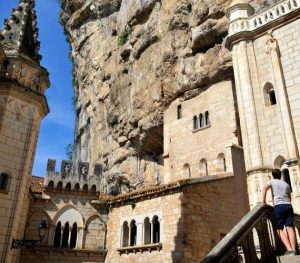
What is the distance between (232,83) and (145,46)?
343 inches

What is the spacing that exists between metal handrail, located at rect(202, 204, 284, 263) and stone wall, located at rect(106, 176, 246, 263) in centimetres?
814

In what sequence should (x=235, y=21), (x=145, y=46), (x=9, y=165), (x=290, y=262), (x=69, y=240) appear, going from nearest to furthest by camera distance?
(x=290, y=262) < (x=9, y=165) < (x=235, y=21) < (x=69, y=240) < (x=145, y=46)

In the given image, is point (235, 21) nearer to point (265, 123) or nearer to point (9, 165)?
point (265, 123)

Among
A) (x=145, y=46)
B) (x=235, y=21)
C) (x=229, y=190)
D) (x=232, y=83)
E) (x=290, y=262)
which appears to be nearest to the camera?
(x=290, y=262)

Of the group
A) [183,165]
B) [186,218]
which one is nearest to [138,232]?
[186,218]

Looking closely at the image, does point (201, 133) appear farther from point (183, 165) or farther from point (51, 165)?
point (51, 165)

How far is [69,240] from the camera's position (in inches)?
754

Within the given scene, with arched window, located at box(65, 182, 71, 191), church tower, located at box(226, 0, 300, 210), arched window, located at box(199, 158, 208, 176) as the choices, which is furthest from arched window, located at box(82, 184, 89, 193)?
church tower, located at box(226, 0, 300, 210)

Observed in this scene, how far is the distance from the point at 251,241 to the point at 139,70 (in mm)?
22830

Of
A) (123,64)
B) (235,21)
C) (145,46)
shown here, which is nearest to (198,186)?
(235,21)

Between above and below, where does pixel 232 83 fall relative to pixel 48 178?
above

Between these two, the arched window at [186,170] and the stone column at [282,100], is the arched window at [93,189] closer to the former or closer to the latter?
the arched window at [186,170]

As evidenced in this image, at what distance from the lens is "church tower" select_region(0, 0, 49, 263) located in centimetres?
1066

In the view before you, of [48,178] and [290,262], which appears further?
[48,178]
